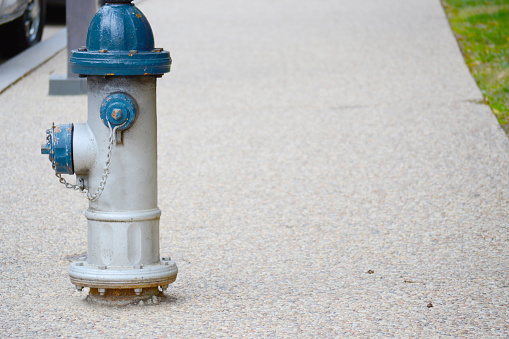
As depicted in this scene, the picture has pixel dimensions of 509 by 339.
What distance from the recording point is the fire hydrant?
301 cm

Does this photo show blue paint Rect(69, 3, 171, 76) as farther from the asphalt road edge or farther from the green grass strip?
the asphalt road edge

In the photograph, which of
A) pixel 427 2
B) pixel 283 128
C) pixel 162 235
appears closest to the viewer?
pixel 162 235

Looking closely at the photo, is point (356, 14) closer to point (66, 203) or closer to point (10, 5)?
point (10, 5)

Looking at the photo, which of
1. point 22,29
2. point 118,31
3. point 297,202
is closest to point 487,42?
point 297,202

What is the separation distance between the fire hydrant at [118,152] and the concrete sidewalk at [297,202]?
18cm

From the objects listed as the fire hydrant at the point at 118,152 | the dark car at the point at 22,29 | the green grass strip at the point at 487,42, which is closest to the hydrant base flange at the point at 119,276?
the fire hydrant at the point at 118,152

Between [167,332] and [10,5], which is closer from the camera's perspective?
[167,332]

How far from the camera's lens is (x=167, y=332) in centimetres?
294

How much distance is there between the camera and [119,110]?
301 centimetres

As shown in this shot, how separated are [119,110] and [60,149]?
288 mm

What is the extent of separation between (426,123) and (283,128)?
3.77 feet

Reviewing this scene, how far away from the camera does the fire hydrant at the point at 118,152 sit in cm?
301

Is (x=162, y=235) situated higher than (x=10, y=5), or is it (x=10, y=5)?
(x=10, y=5)

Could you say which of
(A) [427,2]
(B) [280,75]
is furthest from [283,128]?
(A) [427,2]
